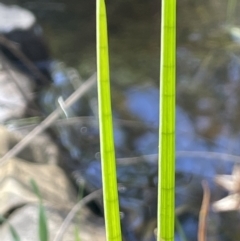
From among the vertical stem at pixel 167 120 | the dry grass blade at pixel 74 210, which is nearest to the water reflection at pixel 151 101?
the dry grass blade at pixel 74 210

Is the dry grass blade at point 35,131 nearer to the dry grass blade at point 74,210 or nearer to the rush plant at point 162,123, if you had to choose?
the dry grass blade at point 74,210

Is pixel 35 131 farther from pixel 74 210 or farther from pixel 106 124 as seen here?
pixel 106 124

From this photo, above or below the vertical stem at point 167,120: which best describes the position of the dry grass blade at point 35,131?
above

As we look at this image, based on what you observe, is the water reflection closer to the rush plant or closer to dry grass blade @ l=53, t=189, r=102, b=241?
dry grass blade @ l=53, t=189, r=102, b=241

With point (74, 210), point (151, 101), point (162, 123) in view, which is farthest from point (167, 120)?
point (151, 101)

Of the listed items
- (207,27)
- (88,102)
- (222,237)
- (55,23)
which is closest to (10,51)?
(55,23)

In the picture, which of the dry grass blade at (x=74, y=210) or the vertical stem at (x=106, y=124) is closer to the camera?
the vertical stem at (x=106, y=124)

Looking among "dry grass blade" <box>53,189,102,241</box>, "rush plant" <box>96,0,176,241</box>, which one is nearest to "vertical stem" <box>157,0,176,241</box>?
"rush plant" <box>96,0,176,241</box>
